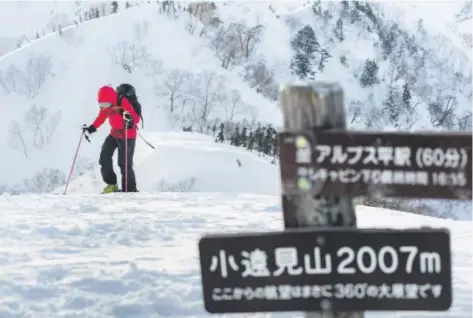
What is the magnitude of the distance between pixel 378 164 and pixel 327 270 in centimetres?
32

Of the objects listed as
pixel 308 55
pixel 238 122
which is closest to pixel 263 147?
pixel 238 122

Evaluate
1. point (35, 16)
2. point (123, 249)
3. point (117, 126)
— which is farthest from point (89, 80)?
point (123, 249)

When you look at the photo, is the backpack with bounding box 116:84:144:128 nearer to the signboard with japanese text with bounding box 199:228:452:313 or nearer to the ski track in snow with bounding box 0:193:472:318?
the ski track in snow with bounding box 0:193:472:318

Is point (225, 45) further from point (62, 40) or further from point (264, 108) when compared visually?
point (62, 40)

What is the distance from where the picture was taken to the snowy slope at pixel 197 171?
12.9 metres

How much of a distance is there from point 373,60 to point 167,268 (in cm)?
4802

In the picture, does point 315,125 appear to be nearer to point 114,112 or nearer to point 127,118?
point 127,118

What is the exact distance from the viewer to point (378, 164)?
1725mm

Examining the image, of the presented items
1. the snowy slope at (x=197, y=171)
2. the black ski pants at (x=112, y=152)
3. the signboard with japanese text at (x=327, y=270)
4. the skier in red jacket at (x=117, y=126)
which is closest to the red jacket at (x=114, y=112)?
the skier in red jacket at (x=117, y=126)

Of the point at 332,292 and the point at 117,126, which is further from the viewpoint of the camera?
the point at 117,126

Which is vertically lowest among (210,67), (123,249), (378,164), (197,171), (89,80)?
(197,171)

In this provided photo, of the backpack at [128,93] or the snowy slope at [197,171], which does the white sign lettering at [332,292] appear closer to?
the backpack at [128,93]

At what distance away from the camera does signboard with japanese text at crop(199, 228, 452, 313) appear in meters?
1.74

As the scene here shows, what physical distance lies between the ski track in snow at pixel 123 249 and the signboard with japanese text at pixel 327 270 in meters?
1.57
